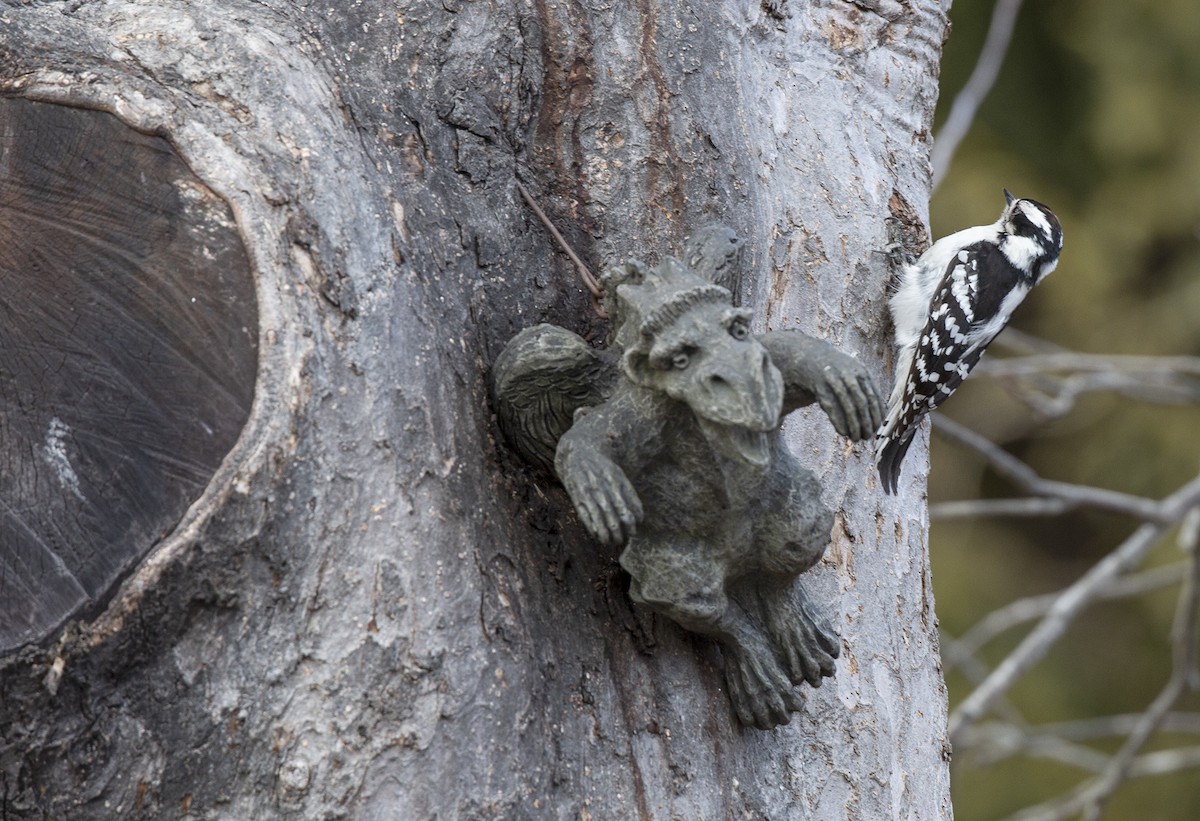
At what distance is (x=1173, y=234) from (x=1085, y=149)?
0.62 m

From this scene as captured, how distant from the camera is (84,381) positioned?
56.1 inches

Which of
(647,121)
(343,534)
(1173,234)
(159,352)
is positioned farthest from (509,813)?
(1173,234)

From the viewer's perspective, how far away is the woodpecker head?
4.25m

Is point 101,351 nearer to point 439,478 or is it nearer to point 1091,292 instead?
point 439,478

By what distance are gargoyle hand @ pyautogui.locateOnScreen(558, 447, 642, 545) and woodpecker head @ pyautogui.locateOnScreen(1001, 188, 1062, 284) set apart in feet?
10.7

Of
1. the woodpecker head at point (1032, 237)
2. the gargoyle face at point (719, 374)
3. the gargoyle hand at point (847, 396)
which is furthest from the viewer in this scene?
the woodpecker head at point (1032, 237)

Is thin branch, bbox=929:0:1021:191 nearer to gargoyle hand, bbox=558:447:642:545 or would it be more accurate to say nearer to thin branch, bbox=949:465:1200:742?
thin branch, bbox=949:465:1200:742

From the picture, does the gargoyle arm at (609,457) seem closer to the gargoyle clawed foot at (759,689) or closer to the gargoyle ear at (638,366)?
the gargoyle ear at (638,366)

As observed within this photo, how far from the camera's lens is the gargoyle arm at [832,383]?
1.32 metres

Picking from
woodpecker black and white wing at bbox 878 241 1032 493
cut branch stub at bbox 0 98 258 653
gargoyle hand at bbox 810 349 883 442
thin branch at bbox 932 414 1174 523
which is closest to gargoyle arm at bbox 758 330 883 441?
gargoyle hand at bbox 810 349 883 442

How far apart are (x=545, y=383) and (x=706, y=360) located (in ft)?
0.83

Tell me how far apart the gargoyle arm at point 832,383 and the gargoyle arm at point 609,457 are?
0.48 ft

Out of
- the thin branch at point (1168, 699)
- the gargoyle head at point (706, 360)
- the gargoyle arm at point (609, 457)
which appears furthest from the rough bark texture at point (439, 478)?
the thin branch at point (1168, 699)

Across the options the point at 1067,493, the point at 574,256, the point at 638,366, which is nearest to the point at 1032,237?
the point at 1067,493
